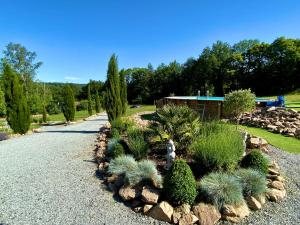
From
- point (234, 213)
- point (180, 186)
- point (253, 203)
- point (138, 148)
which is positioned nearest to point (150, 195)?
point (180, 186)

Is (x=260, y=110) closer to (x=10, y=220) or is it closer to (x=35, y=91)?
(x=10, y=220)

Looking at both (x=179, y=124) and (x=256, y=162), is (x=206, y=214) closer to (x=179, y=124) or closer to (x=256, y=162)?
(x=256, y=162)

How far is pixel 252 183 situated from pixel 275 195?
511mm

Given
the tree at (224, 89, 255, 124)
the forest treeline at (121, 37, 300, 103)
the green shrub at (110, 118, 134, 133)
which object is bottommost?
the green shrub at (110, 118, 134, 133)

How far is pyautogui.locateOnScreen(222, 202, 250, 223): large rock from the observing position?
3.37m

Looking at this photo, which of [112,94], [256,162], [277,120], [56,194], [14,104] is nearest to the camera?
[56,194]

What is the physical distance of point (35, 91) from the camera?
1356 inches

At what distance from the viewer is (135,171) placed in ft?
13.8

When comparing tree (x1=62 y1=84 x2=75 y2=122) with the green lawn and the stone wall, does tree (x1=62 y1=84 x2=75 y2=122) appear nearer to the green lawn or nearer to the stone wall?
the stone wall

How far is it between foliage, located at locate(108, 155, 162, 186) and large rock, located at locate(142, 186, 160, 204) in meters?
0.28

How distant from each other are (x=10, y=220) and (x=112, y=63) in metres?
8.70

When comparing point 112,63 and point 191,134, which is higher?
point 112,63

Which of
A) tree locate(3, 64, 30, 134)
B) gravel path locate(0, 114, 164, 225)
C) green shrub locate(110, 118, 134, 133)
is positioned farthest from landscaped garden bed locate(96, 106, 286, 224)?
tree locate(3, 64, 30, 134)

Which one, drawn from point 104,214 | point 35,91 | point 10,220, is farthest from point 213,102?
point 35,91
